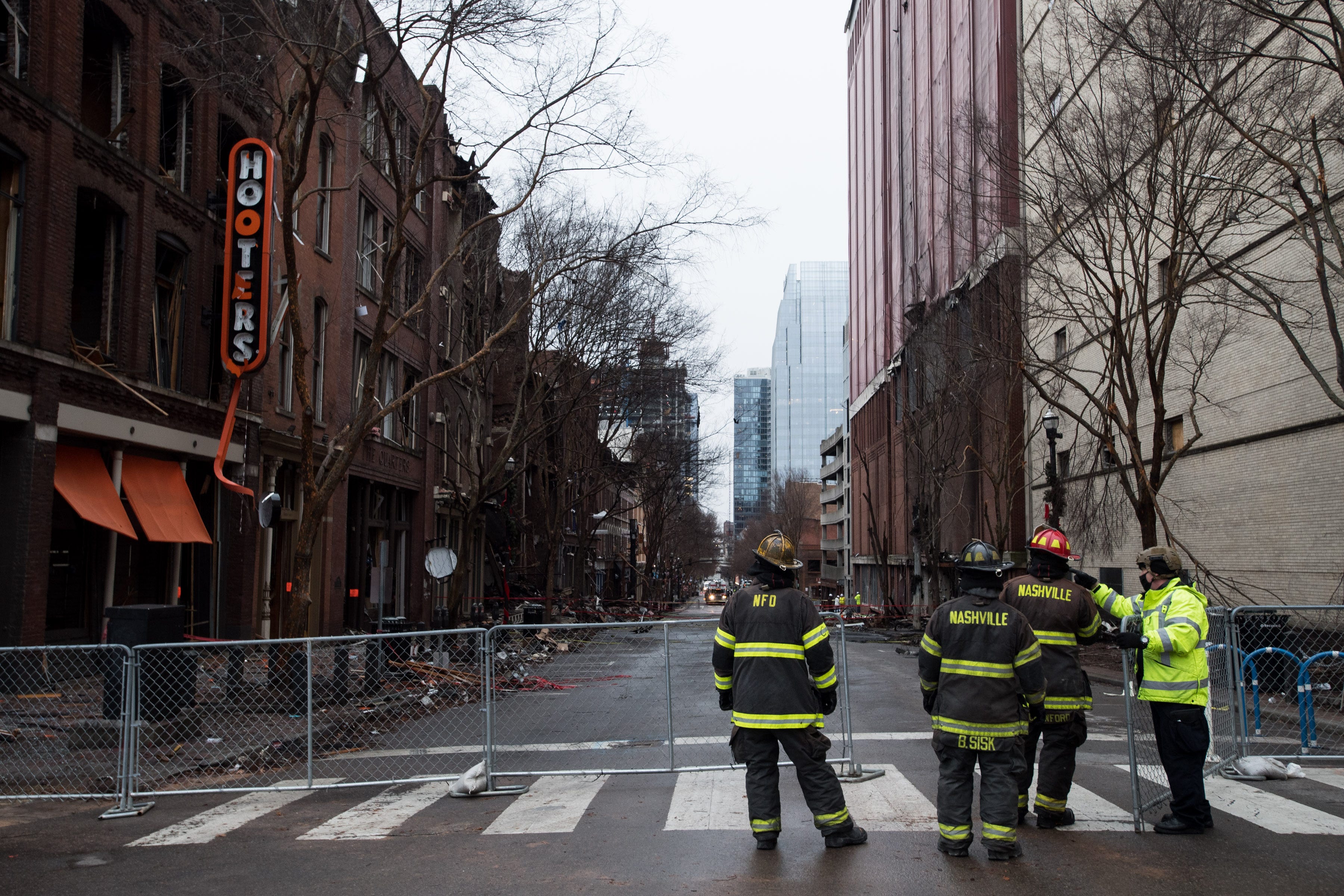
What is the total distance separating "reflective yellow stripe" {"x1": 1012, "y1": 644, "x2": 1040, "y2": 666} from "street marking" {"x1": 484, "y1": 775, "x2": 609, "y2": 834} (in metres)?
3.17

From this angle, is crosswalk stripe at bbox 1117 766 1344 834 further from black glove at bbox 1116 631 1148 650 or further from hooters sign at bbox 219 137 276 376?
hooters sign at bbox 219 137 276 376

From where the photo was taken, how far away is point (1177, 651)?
6.68 meters

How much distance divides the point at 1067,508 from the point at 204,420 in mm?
23921

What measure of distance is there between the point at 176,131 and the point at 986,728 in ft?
57.9

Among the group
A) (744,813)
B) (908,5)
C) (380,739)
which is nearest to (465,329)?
(380,739)

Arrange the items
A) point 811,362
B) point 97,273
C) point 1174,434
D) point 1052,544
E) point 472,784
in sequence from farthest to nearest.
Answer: point 811,362
point 1174,434
point 97,273
point 472,784
point 1052,544

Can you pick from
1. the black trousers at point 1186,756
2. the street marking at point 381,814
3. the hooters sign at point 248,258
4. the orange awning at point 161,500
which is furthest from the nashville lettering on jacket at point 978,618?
the orange awning at point 161,500

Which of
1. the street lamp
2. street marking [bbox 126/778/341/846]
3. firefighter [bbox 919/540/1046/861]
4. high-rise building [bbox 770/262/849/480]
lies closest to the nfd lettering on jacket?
firefighter [bbox 919/540/1046/861]

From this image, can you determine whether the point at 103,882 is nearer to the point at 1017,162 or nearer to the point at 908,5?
the point at 1017,162

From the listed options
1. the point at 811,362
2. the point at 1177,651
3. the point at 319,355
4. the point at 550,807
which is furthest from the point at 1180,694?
the point at 811,362

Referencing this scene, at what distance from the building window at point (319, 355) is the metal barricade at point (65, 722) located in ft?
37.6

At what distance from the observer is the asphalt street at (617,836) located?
5.88m

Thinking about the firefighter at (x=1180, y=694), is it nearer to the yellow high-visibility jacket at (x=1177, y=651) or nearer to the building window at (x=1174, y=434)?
the yellow high-visibility jacket at (x=1177, y=651)

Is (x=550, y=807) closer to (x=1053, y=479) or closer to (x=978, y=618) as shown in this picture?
(x=978, y=618)
